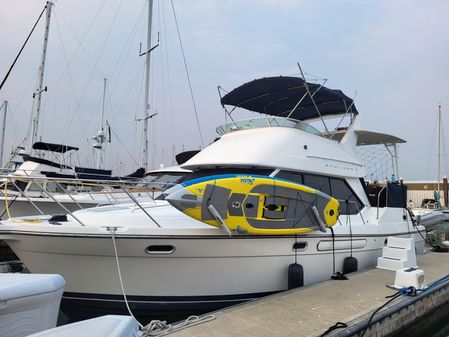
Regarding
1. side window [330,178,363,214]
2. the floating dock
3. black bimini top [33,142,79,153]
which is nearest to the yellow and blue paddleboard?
the floating dock

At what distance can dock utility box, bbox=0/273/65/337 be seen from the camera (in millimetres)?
2604

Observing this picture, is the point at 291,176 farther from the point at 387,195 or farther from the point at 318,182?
the point at 387,195

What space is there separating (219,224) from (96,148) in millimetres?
16825

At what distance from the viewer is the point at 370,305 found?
4797 mm

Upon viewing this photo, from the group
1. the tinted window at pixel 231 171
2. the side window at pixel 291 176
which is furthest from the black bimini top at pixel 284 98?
the tinted window at pixel 231 171

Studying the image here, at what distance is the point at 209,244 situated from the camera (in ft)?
16.4

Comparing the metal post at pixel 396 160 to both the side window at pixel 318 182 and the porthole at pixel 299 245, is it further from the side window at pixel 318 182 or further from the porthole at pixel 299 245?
the porthole at pixel 299 245

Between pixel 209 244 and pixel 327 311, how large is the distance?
1.67 meters

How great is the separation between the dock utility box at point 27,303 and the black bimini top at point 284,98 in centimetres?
577

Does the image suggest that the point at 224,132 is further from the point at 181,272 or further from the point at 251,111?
the point at 181,272

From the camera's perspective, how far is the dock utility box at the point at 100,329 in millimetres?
2240

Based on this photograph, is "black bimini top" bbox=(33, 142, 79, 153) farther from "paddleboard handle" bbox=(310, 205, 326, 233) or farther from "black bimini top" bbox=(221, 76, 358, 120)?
"paddleboard handle" bbox=(310, 205, 326, 233)

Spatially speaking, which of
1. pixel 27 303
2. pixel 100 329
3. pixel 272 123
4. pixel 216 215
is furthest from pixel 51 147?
pixel 100 329

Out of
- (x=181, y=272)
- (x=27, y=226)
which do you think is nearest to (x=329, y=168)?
(x=181, y=272)
